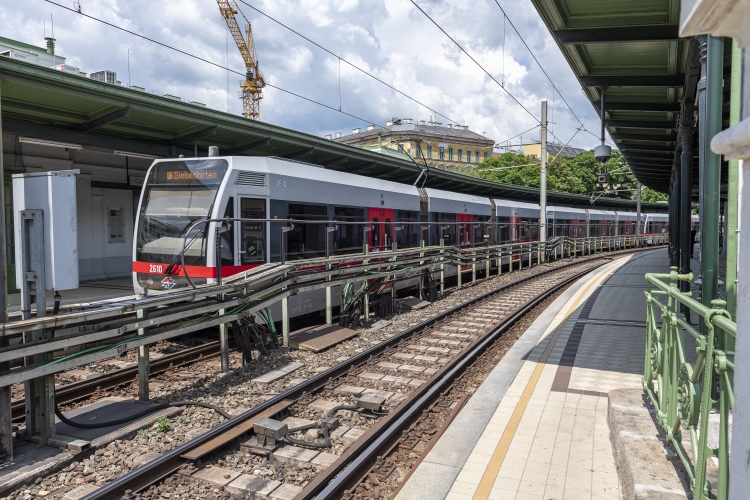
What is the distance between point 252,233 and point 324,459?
5149 mm

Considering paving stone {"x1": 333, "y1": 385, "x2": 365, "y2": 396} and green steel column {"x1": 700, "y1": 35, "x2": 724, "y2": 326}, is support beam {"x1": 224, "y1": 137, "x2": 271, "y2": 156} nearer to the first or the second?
paving stone {"x1": 333, "y1": 385, "x2": 365, "y2": 396}

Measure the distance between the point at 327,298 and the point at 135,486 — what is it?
638 centimetres

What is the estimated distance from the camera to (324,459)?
5000 mm

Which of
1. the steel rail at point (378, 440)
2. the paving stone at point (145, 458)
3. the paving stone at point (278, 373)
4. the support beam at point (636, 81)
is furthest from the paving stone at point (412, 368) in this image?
the support beam at point (636, 81)

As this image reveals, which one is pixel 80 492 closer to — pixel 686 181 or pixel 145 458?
pixel 145 458

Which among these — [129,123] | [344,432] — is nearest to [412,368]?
[344,432]

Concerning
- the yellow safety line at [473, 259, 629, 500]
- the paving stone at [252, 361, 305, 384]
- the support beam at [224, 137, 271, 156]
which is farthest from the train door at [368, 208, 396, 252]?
the yellow safety line at [473, 259, 629, 500]

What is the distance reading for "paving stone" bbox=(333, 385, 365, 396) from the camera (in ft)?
22.7

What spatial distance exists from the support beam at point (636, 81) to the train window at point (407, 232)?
606 cm

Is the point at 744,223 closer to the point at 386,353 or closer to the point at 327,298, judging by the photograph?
the point at 386,353

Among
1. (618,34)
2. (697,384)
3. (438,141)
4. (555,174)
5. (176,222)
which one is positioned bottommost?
(697,384)

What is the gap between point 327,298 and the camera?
34.8 ft

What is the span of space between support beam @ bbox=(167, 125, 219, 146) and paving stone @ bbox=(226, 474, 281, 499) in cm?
1044

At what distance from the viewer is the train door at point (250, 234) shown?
360 inches
